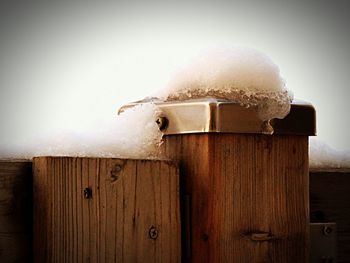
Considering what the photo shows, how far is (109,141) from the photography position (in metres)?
1.08

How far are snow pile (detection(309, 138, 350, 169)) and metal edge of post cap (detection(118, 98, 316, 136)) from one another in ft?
0.82

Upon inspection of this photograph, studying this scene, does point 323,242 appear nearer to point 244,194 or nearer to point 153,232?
point 244,194

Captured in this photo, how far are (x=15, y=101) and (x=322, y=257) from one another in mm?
1163

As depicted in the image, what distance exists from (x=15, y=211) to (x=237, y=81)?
16.8 inches

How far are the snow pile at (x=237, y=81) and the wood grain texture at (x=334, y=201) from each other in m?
0.27

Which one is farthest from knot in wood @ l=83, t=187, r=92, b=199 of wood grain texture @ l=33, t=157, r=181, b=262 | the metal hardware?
the metal hardware

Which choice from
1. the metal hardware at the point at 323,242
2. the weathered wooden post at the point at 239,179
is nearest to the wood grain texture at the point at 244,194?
the weathered wooden post at the point at 239,179

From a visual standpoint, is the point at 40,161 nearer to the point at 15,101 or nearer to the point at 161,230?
the point at 161,230

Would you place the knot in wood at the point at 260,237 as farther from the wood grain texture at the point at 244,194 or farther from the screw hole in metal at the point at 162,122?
the screw hole in metal at the point at 162,122

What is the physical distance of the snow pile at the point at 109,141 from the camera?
103 cm

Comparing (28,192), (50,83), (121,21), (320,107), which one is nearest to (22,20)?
(121,21)

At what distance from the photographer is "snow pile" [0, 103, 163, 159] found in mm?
1025

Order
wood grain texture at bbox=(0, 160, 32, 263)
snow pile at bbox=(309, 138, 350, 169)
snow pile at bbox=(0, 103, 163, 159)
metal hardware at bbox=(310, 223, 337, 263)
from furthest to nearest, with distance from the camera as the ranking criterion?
snow pile at bbox=(309, 138, 350, 169) → metal hardware at bbox=(310, 223, 337, 263) → snow pile at bbox=(0, 103, 163, 159) → wood grain texture at bbox=(0, 160, 32, 263)

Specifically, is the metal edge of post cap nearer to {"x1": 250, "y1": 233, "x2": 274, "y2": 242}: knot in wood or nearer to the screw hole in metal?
the screw hole in metal
